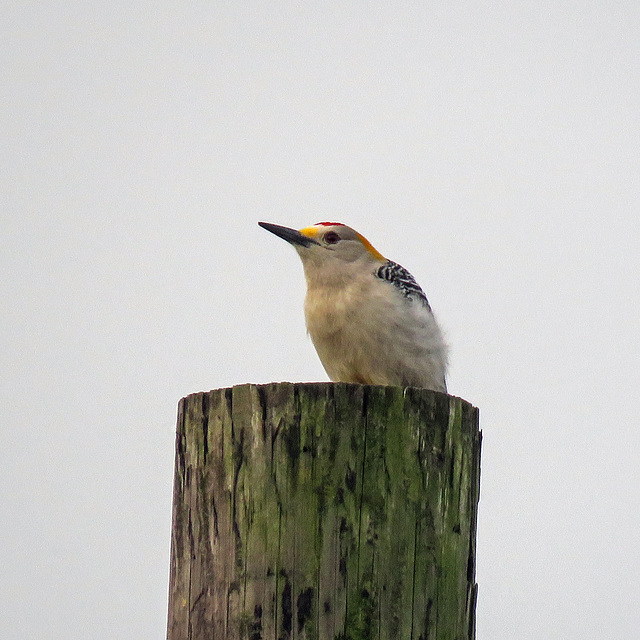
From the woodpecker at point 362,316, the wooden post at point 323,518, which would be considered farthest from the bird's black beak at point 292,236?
the wooden post at point 323,518

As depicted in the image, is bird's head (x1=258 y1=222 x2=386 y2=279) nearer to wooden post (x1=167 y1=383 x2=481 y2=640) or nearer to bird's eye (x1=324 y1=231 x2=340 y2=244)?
bird's eye (x1=324 y1=231 x2=340 y2=244)

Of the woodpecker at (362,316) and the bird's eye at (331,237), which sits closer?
the woodpecker at (362,316)

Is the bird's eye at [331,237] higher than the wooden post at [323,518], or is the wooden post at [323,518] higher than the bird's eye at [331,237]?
the bird's eye at [331,237]

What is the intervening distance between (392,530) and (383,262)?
4915 mm

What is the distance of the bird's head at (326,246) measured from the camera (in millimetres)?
7777

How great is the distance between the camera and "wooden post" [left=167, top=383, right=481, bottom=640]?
135 inches

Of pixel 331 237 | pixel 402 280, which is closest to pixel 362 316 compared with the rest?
pixel 402 280

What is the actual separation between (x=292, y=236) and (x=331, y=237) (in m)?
0.34

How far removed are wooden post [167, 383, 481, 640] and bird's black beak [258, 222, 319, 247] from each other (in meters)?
4.15

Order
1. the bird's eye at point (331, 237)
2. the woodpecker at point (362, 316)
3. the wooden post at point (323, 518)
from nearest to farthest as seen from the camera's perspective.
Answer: the wooden post at point (323, 518), the woodpecker at point (362, 316), the bird's eye at point (331, 237)

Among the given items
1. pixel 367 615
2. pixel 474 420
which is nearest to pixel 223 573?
pixel 367 615

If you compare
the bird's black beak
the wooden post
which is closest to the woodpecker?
the bird's black beak

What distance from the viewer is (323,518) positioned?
351 centimetres

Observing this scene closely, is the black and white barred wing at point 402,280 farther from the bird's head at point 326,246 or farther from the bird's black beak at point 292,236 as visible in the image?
the bird's black beak at point 292,236
